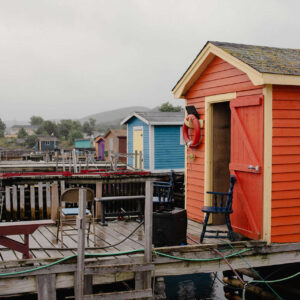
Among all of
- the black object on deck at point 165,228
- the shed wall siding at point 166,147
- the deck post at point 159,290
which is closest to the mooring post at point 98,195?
the black object on deck at point 165,228

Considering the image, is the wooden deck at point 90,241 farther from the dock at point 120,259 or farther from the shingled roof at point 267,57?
the shingled roof at point 267,57

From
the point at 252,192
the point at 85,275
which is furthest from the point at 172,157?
the point at 85,275

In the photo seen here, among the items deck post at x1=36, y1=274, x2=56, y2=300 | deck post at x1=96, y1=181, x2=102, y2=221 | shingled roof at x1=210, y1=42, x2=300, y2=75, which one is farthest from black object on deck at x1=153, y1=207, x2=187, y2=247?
deck post at x1=96, y1=181, x2=102, y2=221

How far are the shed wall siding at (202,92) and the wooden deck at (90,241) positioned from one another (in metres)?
0.49

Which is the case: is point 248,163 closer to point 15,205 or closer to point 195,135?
point 195,135

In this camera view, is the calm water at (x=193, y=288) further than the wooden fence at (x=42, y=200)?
Yes

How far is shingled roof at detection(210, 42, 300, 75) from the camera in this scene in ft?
23.7

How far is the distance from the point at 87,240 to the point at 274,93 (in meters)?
3.87

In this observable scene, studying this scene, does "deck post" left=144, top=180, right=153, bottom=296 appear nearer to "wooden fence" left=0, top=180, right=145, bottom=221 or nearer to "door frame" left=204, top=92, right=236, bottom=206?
"door frame" left=204, top=92, right=236, bottom=206

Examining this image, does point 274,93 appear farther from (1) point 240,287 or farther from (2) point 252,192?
(1) point 240,287

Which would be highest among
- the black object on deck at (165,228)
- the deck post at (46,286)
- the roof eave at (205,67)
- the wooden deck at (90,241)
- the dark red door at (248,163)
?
the roof eave at (205,67)

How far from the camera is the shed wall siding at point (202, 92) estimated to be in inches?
309

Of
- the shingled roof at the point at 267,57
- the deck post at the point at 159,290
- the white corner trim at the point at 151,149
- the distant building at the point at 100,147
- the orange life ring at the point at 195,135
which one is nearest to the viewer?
the deck post at the point at 159,290

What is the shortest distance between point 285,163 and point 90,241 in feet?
11.4
